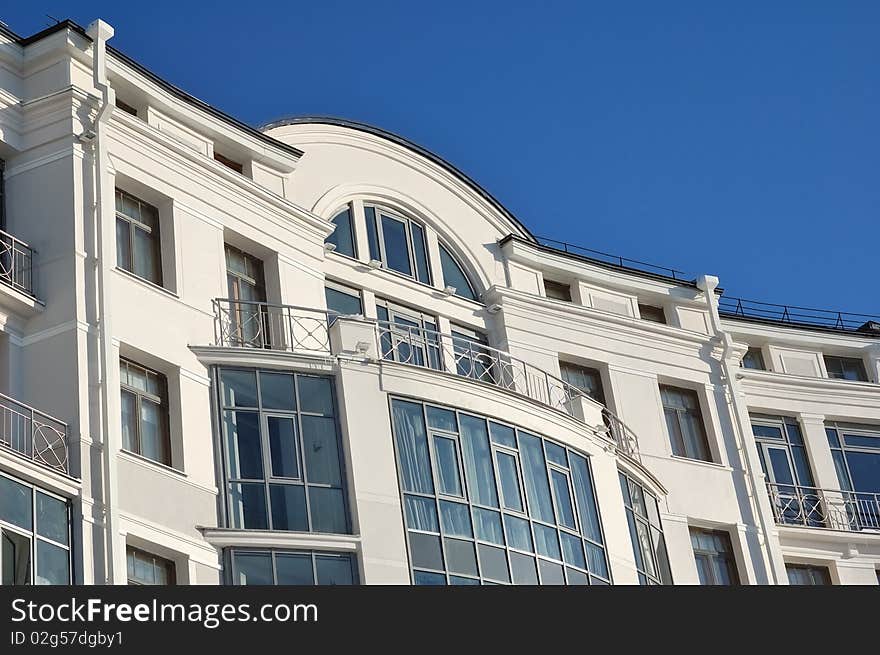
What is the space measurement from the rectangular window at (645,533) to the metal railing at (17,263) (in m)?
10.9

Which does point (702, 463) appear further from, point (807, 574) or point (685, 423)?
point (807, 574)

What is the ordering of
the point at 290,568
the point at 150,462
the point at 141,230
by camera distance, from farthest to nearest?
the point at 141,230 → the point at 290,568 → the point at 150,462

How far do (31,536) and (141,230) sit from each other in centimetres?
658

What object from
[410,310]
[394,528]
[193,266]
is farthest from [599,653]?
[410,310]

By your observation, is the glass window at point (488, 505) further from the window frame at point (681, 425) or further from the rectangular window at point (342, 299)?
Answer: the window frame at point (681, 425)

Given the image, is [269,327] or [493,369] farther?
[493,369]

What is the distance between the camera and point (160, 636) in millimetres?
19266

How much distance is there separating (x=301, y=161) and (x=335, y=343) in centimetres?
523

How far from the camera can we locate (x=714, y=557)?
111 feet

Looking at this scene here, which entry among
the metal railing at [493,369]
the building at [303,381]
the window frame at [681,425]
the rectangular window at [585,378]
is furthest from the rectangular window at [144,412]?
the window frame at [681,425]

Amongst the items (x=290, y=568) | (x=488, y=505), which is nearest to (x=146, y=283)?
(x=290, y=568)

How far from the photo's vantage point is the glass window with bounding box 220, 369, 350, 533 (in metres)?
26.2

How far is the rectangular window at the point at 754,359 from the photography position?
38.4m

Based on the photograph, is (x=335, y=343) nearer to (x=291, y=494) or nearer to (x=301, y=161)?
(x=291, y=494)
